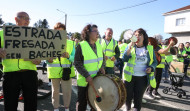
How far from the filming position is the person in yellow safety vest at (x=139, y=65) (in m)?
3.28

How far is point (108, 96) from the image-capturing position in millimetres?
2668

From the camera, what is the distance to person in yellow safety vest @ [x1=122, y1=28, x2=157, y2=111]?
10.8 feet

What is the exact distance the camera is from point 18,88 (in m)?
2.56

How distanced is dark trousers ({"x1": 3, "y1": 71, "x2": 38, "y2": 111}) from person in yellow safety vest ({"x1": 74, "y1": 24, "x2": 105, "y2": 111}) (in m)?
0.75

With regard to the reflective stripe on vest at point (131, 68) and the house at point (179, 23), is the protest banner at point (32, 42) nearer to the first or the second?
the reflective stripe on vest at point (131, 68)

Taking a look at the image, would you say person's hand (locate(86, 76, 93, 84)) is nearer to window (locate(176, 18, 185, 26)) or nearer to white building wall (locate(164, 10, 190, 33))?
white building wall (locate(164, 10, 190, 33))

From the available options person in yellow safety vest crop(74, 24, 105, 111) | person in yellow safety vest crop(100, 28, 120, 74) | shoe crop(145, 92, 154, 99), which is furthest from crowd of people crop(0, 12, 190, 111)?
shoe crop(145, 92, 154, 99)

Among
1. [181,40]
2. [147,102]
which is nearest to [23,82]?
[147,102]

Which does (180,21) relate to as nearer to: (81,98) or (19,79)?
(81,98)

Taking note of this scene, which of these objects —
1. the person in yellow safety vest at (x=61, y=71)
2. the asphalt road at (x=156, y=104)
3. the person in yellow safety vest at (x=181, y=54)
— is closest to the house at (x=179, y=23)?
the person in yellow safety vest at (x=181, y=54)

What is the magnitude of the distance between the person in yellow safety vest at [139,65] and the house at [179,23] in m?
30.5

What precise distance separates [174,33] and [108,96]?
3432 cm

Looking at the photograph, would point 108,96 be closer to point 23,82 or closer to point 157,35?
point 23,82

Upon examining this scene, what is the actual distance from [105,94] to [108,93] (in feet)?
0.20
